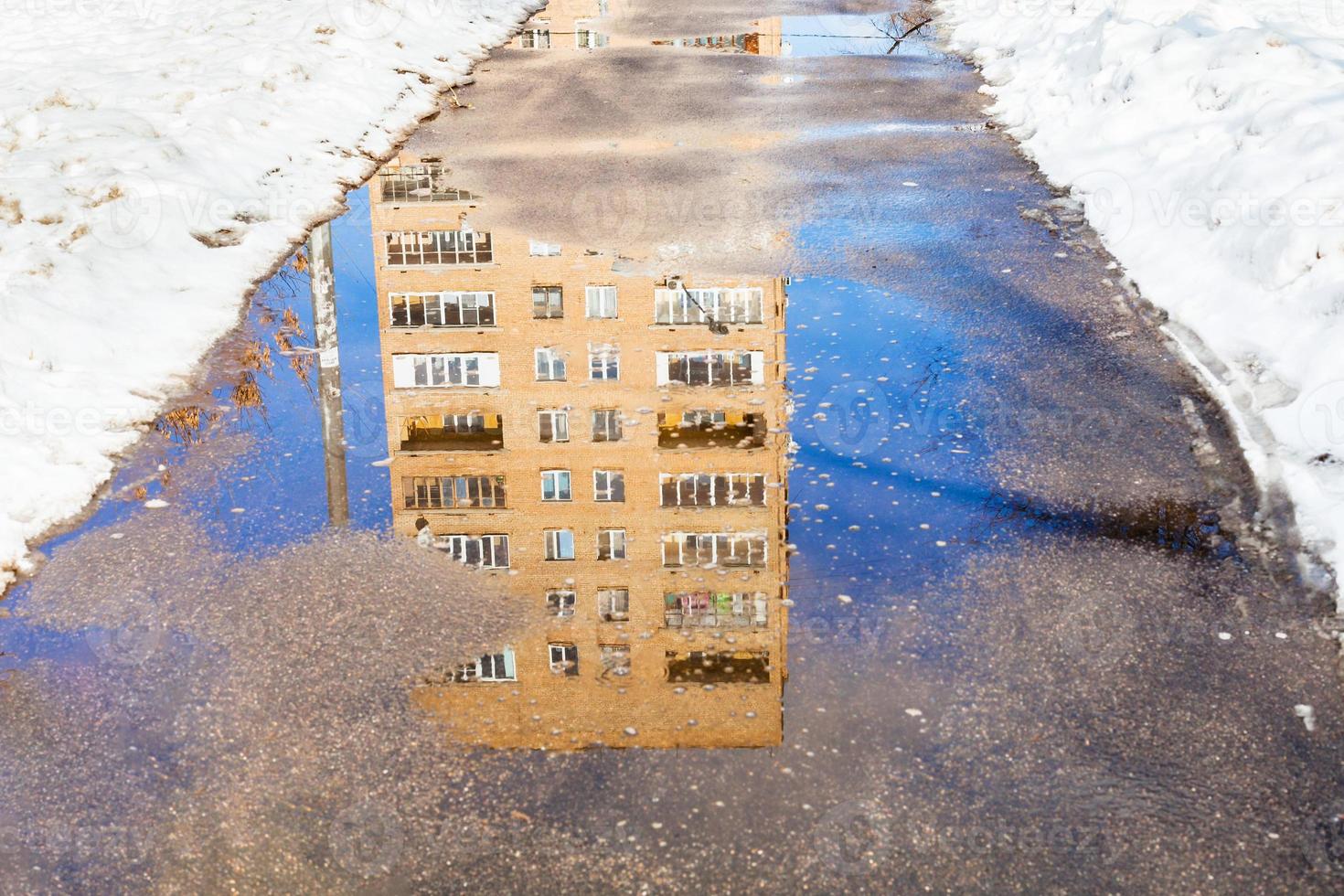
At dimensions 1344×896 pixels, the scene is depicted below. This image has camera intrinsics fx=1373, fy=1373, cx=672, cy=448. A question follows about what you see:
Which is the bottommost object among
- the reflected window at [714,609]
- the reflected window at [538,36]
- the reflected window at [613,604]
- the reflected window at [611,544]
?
the reflected window at [538,36]

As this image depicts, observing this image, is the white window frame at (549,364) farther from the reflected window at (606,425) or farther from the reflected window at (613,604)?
the reflected window at (613,604)

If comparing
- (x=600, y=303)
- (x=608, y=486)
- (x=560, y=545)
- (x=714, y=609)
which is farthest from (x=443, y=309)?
(x=714, y=609)

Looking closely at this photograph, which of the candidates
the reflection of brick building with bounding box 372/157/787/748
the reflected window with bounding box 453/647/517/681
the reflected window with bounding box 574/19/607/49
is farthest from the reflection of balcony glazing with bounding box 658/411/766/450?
the reflected window with bounding box 574/19/607/49

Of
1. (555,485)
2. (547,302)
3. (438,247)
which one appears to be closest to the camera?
(555,485)

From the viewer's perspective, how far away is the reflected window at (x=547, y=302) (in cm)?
933

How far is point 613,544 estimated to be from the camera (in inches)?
258

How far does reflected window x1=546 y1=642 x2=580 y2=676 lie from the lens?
216 inches

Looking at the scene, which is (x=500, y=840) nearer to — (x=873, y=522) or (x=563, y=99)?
(x=873, y=522)

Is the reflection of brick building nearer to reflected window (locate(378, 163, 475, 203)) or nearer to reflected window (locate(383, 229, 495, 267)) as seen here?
reflected window (locate(383, 229, 495, 267))

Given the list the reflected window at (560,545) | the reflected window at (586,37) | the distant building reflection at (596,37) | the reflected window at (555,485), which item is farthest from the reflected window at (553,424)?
the reflected window at (586,37)

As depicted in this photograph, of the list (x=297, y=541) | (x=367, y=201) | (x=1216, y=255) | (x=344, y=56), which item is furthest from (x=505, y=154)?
(x=297, y=541)

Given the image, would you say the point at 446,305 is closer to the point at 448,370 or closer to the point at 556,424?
the point at 448,370

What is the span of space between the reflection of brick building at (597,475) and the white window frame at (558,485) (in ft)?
0.04

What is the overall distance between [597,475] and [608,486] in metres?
0.14
